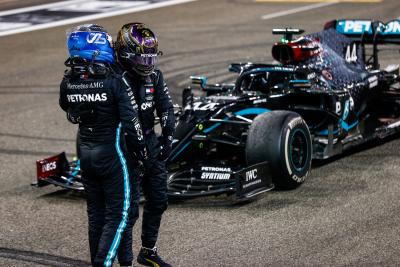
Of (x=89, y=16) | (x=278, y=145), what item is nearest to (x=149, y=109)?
(x=278, y=145)

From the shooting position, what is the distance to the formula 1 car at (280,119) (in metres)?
9.82

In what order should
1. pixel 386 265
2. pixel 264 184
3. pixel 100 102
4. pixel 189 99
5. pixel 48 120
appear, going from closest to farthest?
pixel 100 102 → pixel 386 265 → pixel 264 184 → pixel 189 99 → pixel 48 120

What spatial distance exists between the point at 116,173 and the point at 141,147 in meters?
0.26

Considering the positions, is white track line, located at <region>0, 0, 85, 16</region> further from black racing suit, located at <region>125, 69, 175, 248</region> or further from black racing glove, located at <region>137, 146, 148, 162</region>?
black racing glove, located at <region>137, 146, 148, 162</region>

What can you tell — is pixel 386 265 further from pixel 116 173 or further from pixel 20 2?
pixel 20 2

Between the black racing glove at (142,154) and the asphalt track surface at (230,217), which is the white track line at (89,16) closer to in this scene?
the asphalt track surface at (230,217)

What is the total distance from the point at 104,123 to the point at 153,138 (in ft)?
1.98

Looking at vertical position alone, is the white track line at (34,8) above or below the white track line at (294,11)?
above

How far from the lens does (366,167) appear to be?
35.3 ft

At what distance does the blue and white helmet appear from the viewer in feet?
23.6

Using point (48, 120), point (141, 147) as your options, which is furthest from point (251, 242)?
point (48, 120)

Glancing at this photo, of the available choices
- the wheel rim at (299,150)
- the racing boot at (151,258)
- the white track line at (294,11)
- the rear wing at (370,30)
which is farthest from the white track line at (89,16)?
the racing boot at (151,258)

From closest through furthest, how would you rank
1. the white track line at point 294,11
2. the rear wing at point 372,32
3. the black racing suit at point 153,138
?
1. the black racing suit at point 153,138
2. the rear wing at point 372,32
3. the white track line at point 294,11

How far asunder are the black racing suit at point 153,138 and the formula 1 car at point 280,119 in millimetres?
1740
